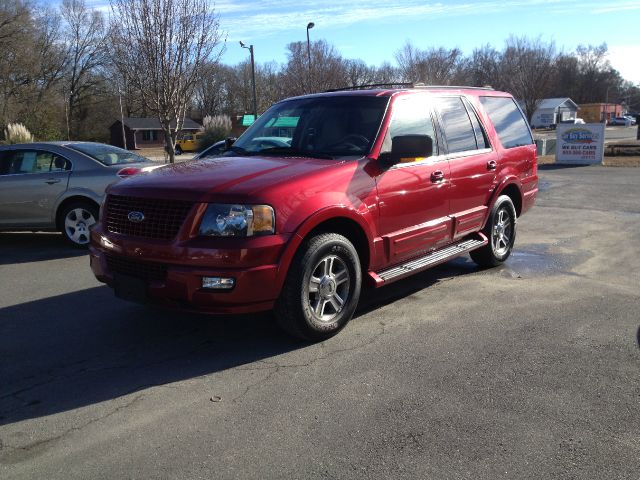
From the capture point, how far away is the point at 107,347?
4.62m

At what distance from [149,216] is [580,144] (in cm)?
2319

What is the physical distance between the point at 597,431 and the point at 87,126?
2978 inches

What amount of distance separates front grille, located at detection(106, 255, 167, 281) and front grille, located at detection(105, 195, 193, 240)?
21cm

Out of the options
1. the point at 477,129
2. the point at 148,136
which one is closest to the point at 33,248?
the point at 477,129

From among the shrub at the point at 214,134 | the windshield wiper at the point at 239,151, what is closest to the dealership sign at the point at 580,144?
the windshield wiper at the point at 239,151

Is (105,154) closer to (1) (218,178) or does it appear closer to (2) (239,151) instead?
(2) (239,151)

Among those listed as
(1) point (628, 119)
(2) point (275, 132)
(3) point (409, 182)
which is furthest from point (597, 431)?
Answer: (1) point (628, 119)

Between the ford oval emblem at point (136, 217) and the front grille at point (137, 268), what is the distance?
31 cm

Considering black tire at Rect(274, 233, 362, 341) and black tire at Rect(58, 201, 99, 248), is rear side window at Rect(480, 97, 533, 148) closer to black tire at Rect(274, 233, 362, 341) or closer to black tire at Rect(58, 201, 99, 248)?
black tire at Rect(274, 233, 362, 341)

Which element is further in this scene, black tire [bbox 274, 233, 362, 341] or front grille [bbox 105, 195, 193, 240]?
black tire [bbox 274, 233, 362, 341]

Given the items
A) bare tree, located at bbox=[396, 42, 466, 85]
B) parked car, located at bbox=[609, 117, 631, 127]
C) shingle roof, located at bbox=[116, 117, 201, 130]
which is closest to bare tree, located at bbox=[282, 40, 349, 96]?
bare tree, located at bbox=[396, 42, 466, 85]

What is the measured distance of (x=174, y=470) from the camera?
9.66 ft

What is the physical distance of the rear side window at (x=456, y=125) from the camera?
6.02 meters

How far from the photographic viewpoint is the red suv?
4.12 m
